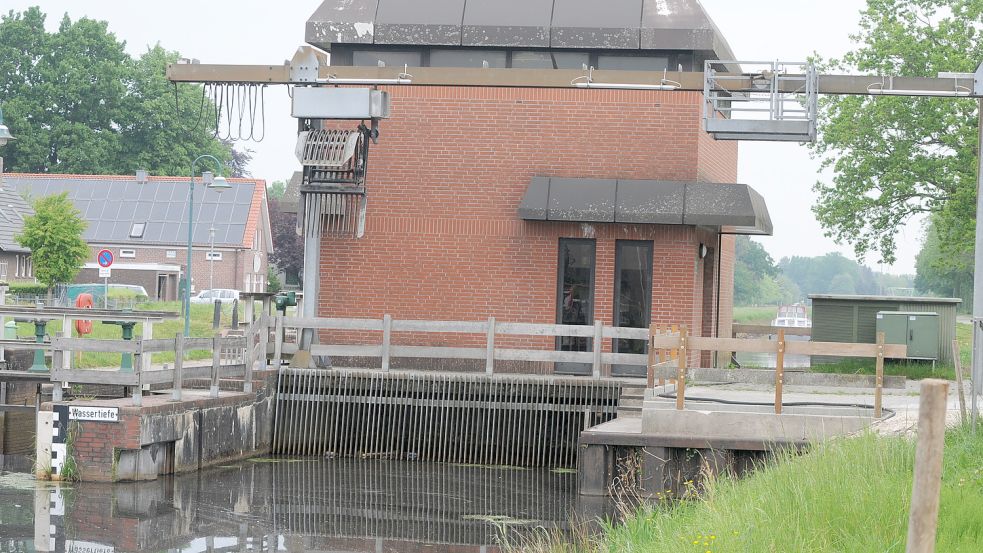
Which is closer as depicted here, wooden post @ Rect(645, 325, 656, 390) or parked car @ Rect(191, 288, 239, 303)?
wooden post @ Rect(645, 325, 656, 390)

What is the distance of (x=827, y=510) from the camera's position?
27.2 feet

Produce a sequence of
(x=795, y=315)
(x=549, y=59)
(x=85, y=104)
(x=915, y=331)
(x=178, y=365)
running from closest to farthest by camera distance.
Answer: (x=178, y=365) → (x=549, y=59) → (x=915, y=331) → (x=85, y=104) → (x=795, y=315)

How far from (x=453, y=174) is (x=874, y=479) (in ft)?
44.1

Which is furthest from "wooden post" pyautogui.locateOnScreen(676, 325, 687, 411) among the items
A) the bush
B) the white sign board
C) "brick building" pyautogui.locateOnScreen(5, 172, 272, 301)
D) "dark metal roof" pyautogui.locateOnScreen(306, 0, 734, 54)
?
"brick building" pyautogui.locateOnScreen(5, 172, 272, 301)

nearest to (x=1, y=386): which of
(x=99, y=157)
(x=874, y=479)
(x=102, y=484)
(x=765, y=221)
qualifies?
(x=102, y=484)

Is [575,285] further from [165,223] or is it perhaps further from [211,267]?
[165,223]

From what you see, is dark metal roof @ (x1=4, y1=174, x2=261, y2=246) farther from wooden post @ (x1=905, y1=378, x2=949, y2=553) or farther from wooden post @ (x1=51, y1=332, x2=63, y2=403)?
wooden post @ (x1=905, y1=378, x2=949, y2=553)

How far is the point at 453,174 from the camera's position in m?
21.7

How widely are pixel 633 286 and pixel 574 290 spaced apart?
97cm

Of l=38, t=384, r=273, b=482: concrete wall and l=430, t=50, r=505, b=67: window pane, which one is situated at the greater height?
l=430, t=50, r=505, b=67: window pane

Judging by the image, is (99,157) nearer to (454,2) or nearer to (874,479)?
(454,2)

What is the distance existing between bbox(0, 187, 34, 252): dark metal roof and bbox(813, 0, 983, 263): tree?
120 ft

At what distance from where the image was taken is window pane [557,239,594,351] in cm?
2159

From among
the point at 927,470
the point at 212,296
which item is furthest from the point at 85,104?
the point at 927,470
